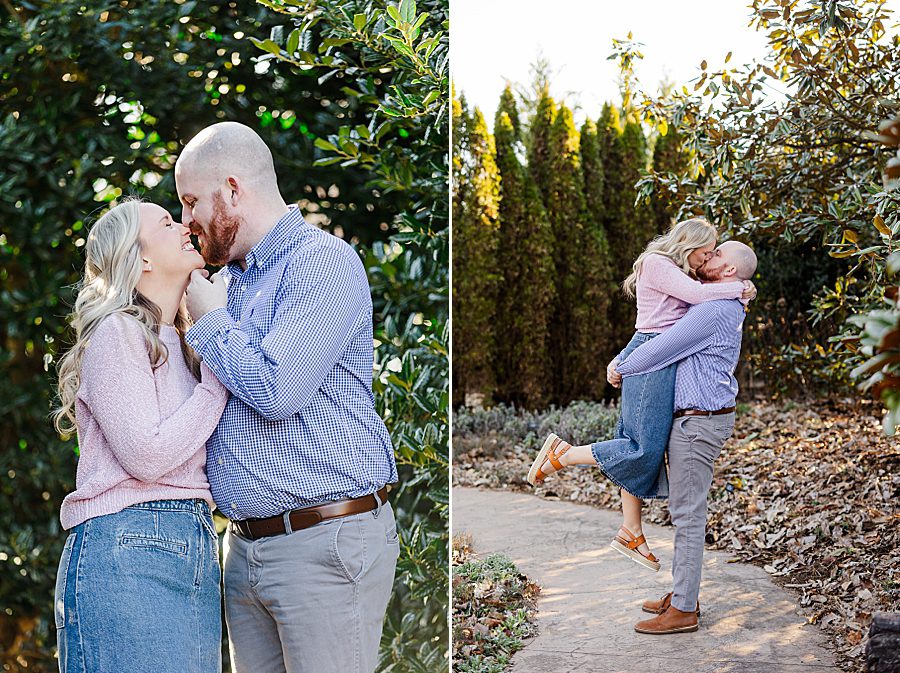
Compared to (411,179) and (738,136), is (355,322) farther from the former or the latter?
(738,136)

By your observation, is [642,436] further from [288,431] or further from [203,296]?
[203,296]

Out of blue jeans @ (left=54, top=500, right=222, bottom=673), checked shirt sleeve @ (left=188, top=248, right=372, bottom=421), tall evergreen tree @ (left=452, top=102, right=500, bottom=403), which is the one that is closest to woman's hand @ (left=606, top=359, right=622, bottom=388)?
tall evergreen tree @ (left=452, top=102, right=500, bottom=403)

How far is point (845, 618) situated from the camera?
8.50 feet

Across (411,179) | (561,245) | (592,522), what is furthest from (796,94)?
(592,522)

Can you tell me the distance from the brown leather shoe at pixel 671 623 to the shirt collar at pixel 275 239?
5.75 ft

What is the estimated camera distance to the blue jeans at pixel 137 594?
1.71 m

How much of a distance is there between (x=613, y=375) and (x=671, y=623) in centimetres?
80

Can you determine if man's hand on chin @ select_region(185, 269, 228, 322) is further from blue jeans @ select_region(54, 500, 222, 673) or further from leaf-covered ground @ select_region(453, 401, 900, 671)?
leaf-covered ground @ select_region(453, 401, 900, 671)

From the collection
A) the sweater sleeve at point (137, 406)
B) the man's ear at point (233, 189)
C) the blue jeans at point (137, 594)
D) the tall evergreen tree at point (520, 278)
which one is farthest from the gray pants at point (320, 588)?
the tall evergreen tree at point (520, 278)

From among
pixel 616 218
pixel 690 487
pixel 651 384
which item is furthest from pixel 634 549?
pixel 616 218

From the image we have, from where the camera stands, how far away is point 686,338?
2635 mm

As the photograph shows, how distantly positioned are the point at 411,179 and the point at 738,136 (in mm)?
1027

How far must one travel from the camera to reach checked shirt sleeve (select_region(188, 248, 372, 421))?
168 cm

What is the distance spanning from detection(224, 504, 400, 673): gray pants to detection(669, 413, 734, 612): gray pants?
1.18 metres
